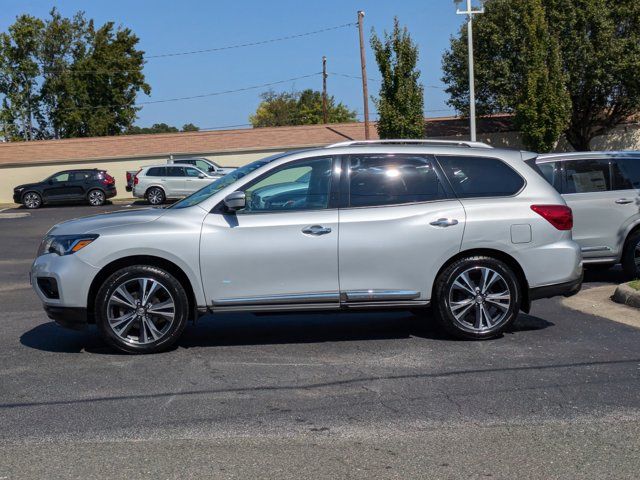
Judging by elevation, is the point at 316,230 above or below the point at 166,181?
below

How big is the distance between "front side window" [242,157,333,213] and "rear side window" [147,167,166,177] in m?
28.3

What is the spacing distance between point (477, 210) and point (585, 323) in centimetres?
192

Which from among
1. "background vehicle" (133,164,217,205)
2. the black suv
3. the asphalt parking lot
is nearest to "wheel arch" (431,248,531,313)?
the asphalt parking lot

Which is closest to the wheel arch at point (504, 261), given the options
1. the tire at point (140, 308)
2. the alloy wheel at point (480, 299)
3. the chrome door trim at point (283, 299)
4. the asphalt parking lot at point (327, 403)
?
the alloy wheel at point (480, 299)

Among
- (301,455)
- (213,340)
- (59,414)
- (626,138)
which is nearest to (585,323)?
(213,340)

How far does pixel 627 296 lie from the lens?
28.8 ft

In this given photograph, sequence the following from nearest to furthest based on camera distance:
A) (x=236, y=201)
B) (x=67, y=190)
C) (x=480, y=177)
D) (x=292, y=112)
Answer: (x=236, y=201)
(x=480, y=177)
(x=67, y=190)
(x=292, y=112)

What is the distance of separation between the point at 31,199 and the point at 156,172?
6.12 m

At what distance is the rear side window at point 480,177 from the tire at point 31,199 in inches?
1243

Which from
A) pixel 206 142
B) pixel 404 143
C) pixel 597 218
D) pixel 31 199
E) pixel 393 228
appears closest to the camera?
pixel 393 228

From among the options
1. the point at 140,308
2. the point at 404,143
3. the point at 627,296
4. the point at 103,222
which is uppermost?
the point at 404,143

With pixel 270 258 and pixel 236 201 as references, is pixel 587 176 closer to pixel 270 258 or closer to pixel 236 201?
pixel 270 258

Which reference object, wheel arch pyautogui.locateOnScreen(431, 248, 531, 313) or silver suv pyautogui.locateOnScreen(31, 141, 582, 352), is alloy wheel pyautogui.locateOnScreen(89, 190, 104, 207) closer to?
silver suv pyautogui.locateOnScreen(31, 141, 582, 352)

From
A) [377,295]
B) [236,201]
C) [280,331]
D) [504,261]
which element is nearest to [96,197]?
[280,331]
